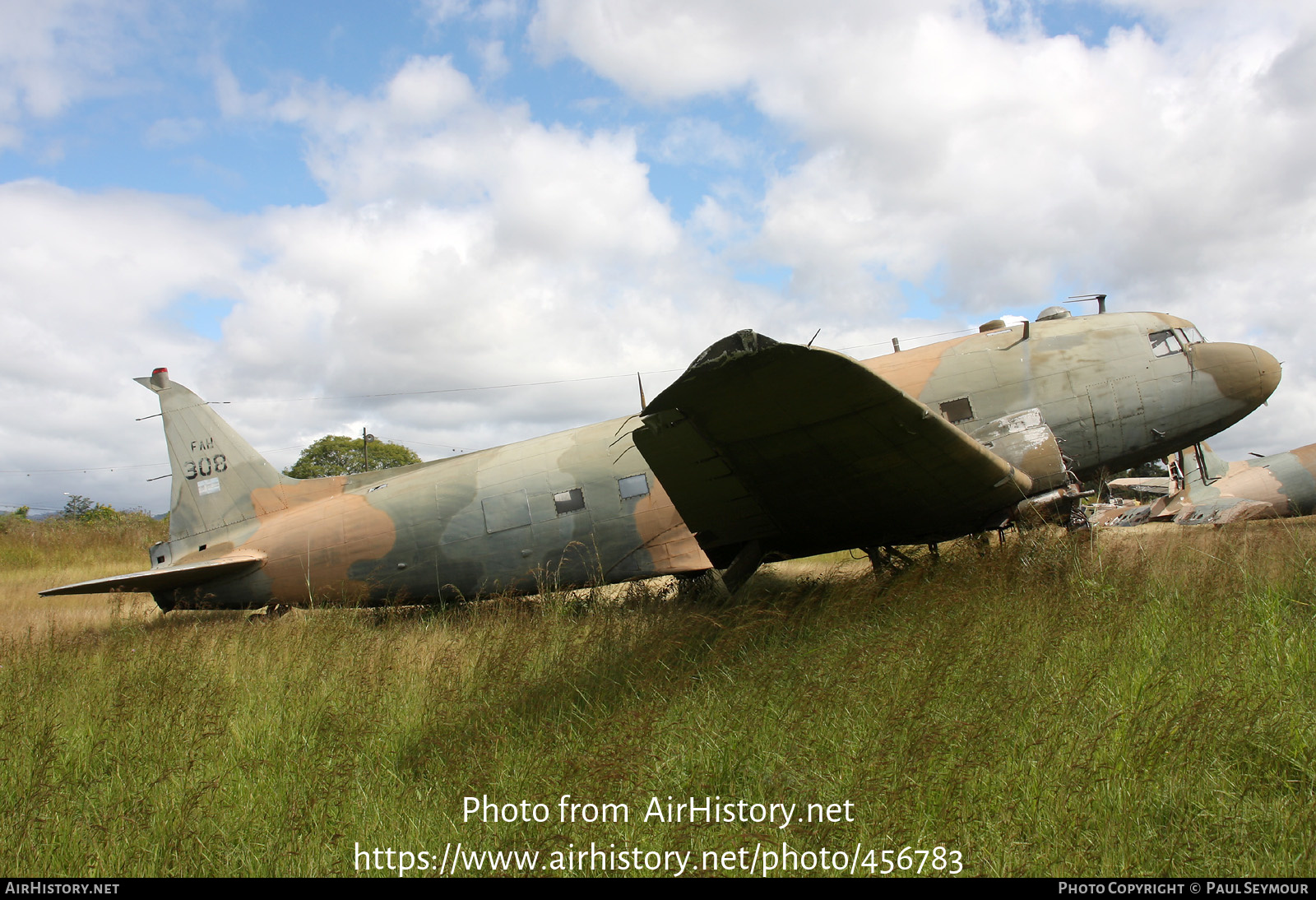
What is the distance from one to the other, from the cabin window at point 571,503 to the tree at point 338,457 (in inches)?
1588

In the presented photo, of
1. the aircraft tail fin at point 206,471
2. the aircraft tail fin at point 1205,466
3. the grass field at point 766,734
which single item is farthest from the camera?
the aircraft tail fin at point 1205,466

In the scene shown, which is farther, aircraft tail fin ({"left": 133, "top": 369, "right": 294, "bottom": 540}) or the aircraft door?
aircraft tail fin ({"left": 133, "top": 369, "right": 294, "bottom": 540})

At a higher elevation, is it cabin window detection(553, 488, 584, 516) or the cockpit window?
the cockpit window

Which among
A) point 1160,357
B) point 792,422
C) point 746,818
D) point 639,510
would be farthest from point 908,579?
point 1160,357

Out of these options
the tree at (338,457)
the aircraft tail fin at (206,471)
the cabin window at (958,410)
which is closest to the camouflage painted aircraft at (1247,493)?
the cabin window at (958,410)

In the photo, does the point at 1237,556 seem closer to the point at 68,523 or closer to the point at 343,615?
the point at 343,615

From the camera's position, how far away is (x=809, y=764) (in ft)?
10.4

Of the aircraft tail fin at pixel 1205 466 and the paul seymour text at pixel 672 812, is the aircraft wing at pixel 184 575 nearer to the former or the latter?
the paul seymour text at pixel 672 812

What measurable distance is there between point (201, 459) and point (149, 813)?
27.1 feet

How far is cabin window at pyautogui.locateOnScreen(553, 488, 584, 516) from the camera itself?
8.45 metres

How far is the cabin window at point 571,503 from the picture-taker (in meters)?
8.45

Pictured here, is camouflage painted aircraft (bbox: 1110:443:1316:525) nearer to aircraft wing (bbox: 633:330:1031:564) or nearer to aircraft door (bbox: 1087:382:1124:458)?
aircraft door (bbox: 1087:382:1124:458)

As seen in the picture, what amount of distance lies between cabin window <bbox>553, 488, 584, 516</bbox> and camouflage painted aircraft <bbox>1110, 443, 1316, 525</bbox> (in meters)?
9.86

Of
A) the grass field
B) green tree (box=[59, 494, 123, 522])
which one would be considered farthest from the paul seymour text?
green tree (box=[59, 494, 123, 522])
